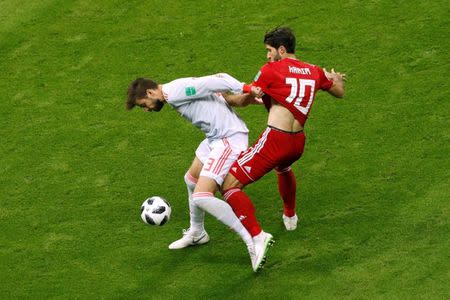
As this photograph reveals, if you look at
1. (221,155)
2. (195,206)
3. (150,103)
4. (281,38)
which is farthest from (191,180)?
(281,38)

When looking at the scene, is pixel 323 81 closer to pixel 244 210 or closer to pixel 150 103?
pixel 244 210

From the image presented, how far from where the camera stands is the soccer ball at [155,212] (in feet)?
32.5

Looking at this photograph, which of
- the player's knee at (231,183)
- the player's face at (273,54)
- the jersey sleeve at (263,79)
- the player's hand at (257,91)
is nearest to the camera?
the player's hand at (257,91)

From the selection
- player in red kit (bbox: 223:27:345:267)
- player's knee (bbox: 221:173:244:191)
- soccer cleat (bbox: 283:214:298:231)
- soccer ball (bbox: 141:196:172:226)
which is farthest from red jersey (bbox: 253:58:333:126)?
soccer ball (bbox: 141:196:172:226)

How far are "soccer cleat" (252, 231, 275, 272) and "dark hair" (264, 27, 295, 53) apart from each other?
1.81m

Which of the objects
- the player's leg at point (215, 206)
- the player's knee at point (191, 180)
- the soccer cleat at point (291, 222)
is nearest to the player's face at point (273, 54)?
the player's leg at point (215, 206)

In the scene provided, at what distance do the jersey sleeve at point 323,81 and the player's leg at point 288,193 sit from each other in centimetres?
89

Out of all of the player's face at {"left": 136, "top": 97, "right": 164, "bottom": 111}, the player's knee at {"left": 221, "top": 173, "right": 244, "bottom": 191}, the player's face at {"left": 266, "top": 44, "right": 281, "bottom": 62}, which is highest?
the player's face at {"left": 266, "top": 44, "right": 281, "bottom": 62}

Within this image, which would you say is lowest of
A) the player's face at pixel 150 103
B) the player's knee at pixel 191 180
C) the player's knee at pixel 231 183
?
the player's knee at pixel 191 180

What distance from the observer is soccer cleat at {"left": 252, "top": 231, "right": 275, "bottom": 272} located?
30.3 feet

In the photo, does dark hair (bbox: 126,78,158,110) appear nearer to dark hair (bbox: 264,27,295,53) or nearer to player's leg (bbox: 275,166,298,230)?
dark hair (bbox: 264,27,295,53)

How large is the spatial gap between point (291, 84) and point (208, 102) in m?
0.86

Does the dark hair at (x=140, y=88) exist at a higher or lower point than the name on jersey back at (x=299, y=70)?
lower

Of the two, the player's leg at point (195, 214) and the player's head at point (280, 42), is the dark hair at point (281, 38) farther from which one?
the player's leg at point (195, 214)
